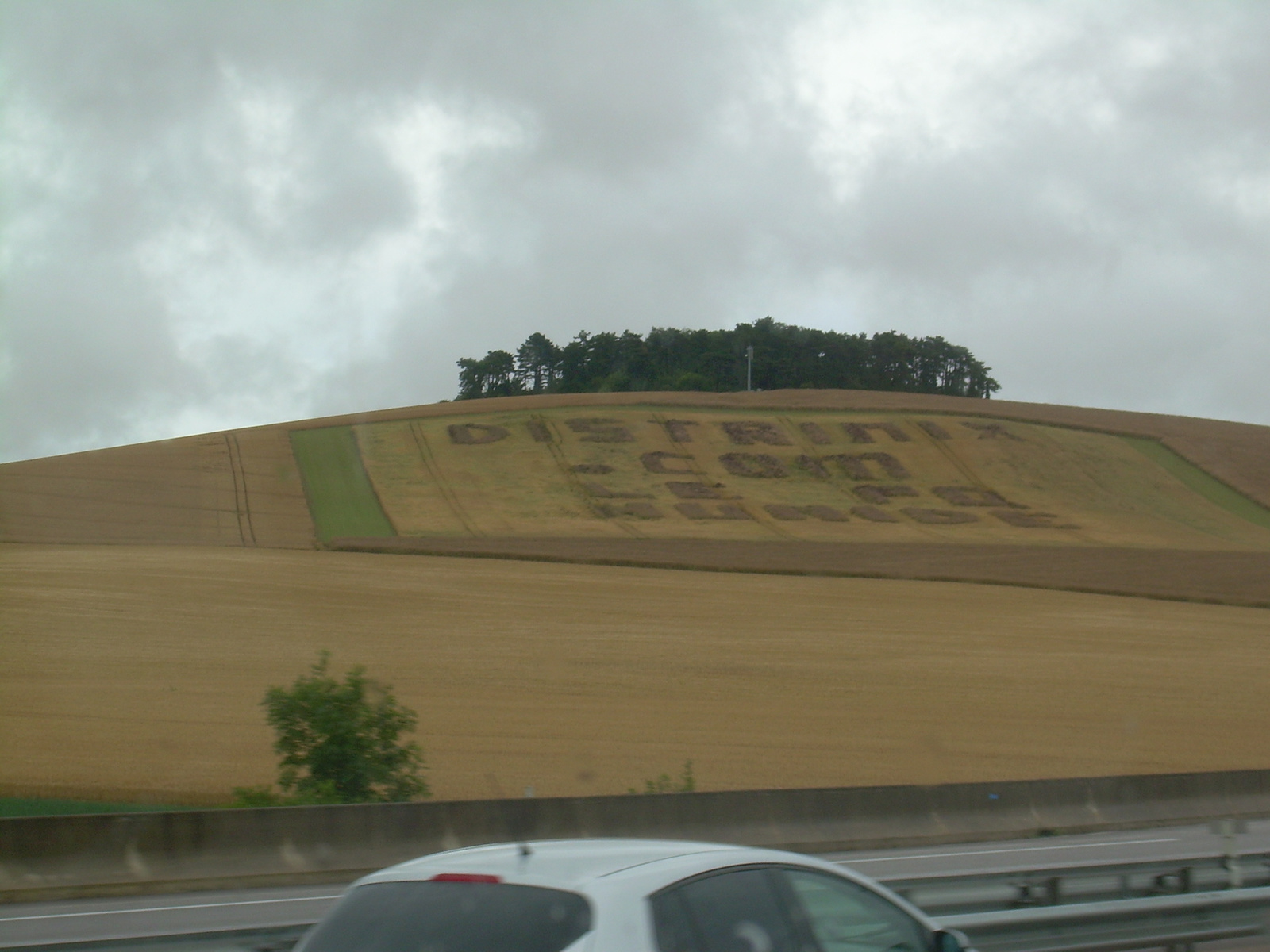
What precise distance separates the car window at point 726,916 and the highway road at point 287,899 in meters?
3.82

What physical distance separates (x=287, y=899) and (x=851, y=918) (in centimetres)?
784

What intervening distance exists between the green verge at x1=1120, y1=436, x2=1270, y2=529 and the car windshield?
55806 millimetres

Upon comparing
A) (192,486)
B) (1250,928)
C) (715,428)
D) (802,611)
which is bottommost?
(1250,928)

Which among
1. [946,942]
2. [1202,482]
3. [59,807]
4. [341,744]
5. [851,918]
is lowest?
[946,942]

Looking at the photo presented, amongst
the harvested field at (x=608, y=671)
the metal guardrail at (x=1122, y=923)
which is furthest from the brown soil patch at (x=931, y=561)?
the metal guardrail at (x=1122, y=923)

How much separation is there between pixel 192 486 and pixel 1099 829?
44.5 metres

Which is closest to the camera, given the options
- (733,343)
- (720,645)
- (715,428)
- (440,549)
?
(720,645)

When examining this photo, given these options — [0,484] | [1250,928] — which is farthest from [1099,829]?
[0,484]

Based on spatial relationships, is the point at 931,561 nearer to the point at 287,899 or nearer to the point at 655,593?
the point at 655,593

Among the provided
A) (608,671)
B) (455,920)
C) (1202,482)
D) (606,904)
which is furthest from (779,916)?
(1202,482)

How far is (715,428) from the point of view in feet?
220

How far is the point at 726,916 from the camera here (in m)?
4.14

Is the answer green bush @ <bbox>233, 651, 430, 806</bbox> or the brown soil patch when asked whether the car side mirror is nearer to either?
green bush @ <bbox>233, 651, 430, 806</bbox>

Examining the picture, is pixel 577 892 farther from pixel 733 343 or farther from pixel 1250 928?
pixel 733 343
